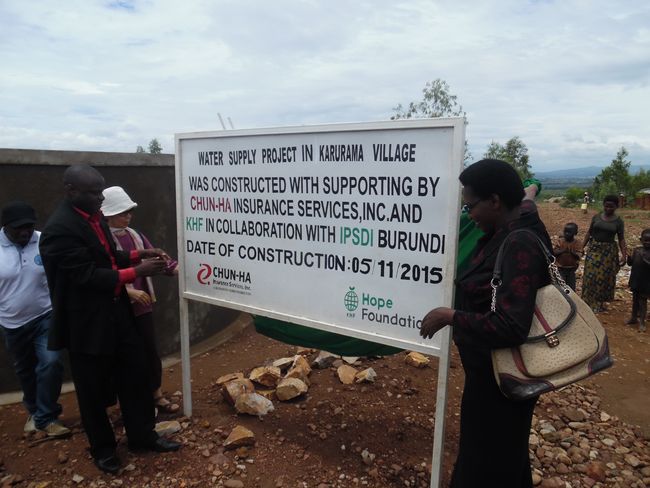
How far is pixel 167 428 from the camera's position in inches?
135

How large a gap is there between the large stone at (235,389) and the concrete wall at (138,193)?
4.85ft

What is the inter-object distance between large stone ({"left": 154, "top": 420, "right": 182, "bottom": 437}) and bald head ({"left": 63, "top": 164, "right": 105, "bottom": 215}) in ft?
5.36

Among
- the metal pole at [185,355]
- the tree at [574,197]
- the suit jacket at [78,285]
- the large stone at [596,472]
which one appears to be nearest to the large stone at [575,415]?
the large stone at [596,472]

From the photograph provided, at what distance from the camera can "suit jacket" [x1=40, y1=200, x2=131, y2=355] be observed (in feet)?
8.96

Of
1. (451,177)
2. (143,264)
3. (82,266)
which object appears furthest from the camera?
(143,264)

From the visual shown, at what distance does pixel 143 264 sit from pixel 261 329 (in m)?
1.00

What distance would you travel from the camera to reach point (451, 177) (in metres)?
2.28

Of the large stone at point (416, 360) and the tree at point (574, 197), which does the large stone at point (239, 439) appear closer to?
the large stone at point (416, 360)

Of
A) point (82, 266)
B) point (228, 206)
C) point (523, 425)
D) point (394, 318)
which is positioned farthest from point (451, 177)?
point (82, 266)

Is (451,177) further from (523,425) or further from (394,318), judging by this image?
(523,425)

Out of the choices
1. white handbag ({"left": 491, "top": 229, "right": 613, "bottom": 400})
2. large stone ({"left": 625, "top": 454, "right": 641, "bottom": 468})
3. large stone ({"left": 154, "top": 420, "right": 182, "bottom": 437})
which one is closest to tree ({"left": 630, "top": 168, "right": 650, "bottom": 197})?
large stone ({"left": 625, "top": 454, "right": 641, "bottom": 468})

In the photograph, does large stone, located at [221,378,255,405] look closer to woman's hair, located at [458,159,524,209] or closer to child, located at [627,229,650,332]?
woman's hair, located at [458,159,524,209]

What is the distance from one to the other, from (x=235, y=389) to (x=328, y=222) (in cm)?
177

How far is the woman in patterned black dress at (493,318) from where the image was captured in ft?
5.88
